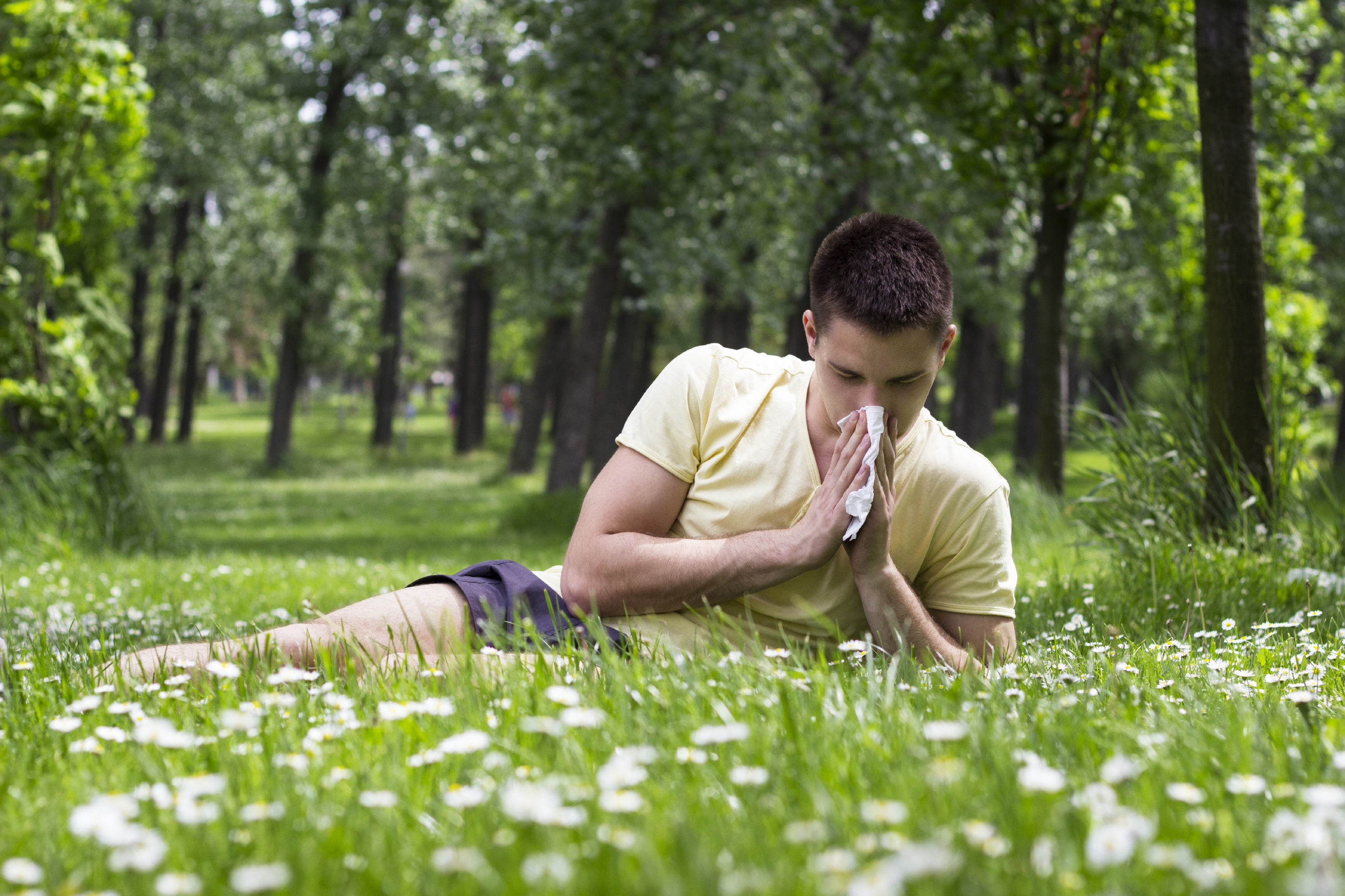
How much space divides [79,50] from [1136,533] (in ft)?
27.2

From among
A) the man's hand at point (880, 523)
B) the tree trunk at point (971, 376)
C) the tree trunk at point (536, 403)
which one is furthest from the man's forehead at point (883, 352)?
the tree trunk at point (971, 376)

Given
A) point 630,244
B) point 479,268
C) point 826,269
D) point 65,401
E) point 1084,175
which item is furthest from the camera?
point 479,268

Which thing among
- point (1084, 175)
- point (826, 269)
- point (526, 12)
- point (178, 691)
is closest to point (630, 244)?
point (526, 12)

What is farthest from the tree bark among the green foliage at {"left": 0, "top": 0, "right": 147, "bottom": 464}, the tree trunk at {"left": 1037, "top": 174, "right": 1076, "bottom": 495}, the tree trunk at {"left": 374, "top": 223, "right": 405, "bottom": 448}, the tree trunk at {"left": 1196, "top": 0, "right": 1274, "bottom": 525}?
the tree trunk at {"left": 374, "top": 223, "right": 405, "bottom": 448}

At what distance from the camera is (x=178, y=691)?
8.20 feet

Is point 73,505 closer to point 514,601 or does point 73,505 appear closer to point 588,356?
point 514,601

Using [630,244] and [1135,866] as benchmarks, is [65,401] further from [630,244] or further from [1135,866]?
[1135,866]

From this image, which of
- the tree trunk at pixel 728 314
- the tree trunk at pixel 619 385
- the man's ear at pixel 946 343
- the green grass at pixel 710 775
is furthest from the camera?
the tree trunk at pixel 728 314

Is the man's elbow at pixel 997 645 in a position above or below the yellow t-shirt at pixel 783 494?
below

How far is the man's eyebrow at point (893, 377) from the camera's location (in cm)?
296

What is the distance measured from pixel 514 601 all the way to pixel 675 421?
0.74 meters

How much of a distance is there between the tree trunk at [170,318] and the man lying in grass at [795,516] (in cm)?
2663

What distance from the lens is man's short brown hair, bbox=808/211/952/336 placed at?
2.91 meters

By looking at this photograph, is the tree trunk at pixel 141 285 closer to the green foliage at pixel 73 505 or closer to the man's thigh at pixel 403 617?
the green foliage at pixel 73 505
